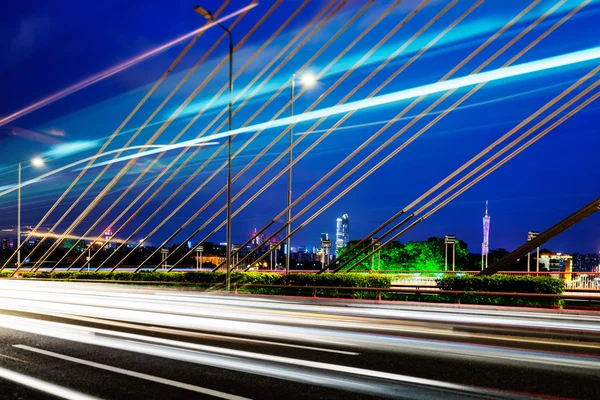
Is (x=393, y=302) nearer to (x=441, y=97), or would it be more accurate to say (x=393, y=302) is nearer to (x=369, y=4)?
(x=441, y=97)

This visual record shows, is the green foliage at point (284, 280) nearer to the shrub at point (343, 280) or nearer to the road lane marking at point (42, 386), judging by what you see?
the shrub at point (343, 280)

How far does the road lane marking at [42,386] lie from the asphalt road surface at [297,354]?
16mm

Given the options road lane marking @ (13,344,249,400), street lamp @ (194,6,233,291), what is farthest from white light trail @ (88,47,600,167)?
road lane marking @ (13,344,249,400)

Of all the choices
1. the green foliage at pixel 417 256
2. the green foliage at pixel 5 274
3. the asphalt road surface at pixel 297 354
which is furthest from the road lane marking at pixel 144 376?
the green foliage at pixel 417 256

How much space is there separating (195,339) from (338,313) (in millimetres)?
6215

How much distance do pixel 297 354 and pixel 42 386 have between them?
Answer: 13.7 feet

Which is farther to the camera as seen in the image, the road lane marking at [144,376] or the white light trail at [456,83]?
the white light trail at [456,83]

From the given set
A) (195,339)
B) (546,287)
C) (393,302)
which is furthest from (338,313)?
(546,287)

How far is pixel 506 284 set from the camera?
2042 cm

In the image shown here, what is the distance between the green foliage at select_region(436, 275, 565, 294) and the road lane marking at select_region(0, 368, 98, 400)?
17.3 metres

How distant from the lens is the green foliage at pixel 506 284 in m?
19.6

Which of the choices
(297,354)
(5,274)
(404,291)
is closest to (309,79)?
(404,291)

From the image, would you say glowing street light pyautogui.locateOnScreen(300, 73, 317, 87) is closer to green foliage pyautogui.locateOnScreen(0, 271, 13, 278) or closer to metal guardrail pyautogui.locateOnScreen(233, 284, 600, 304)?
metal guardrail pyautogui.locateOnScreen(233, 284, 600, 304)

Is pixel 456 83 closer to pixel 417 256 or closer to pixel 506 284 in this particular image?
pixel 506 284
